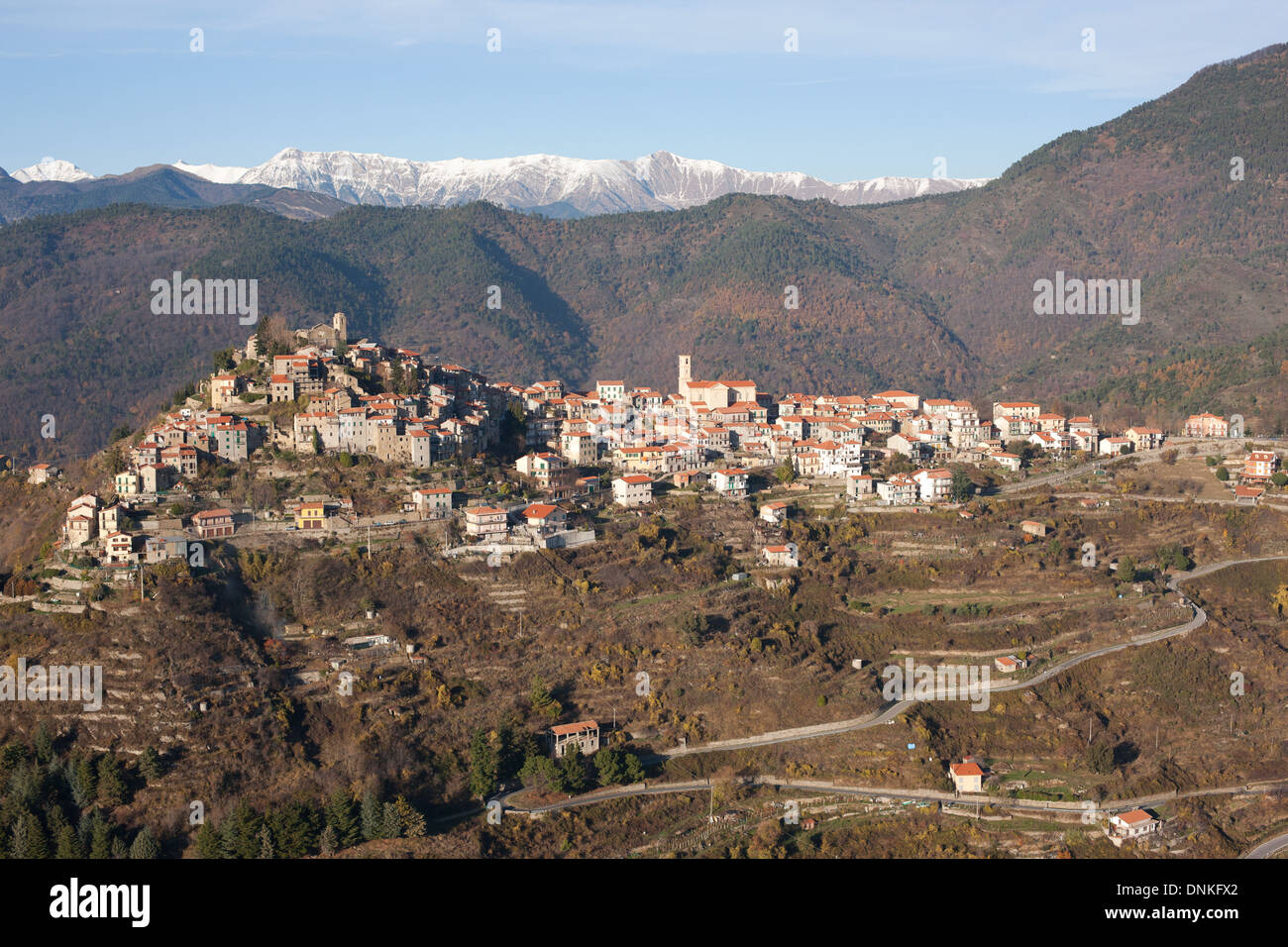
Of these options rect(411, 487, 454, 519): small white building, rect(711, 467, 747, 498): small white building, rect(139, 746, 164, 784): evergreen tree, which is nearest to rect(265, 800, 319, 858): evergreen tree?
rect(139, 746, 164, 784): evergreen tree

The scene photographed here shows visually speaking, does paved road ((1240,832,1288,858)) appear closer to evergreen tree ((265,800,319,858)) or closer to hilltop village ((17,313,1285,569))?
hilltop village ((17,313,1285,569))

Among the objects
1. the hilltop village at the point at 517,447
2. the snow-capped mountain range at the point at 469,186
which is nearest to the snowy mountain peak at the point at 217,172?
the snow-capped mountain range at the point at 469,186

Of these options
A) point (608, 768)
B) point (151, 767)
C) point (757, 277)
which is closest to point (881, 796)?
point (608, 768)

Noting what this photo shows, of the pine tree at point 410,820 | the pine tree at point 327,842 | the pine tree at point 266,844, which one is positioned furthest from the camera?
the pine tree at point 410,820

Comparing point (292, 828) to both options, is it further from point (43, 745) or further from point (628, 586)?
point (628, 586)

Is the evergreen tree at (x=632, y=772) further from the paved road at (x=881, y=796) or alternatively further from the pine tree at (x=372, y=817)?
the pine tree at (x=372, y=817)

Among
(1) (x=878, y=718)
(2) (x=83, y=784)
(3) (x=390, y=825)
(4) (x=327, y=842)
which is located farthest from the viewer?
(1) (x=878, y=718)
